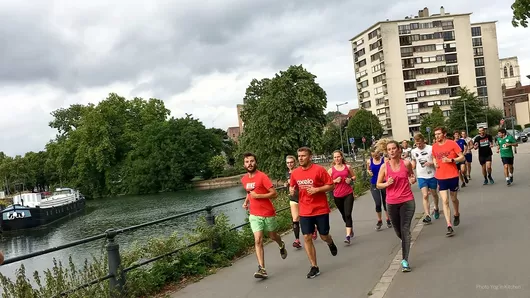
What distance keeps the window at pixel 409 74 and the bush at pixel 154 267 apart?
295 ft

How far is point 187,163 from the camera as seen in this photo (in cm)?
7819

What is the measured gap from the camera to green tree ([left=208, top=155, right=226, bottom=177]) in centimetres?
8165

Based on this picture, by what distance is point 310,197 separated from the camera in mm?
6527

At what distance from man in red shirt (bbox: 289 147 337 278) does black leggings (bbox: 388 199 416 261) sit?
90 centimetres

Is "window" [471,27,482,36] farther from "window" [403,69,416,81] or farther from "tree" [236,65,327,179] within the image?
"tree" [236,65,327,179]

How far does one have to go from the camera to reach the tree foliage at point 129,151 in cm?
7688

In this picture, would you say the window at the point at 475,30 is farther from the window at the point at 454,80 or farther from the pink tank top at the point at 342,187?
the pink tank top at the point at 342,187

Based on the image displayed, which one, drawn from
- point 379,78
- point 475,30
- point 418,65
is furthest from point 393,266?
point 475,30

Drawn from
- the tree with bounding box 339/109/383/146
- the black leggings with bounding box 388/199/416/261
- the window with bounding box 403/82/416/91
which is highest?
the window with bounding box 403/82/416/91

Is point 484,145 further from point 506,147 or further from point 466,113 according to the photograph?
point 466,113

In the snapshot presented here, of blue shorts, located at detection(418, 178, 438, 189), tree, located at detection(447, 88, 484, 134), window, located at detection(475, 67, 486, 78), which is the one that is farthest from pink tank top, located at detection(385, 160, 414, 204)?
window, located at detection(475, 67, 486, 78)

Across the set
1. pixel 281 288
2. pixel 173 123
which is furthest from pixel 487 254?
pixel 173 123

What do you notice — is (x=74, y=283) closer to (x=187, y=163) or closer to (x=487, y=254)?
(x=487, y=254)

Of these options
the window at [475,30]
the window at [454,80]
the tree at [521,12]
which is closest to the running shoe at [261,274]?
the tree at [521,12]
